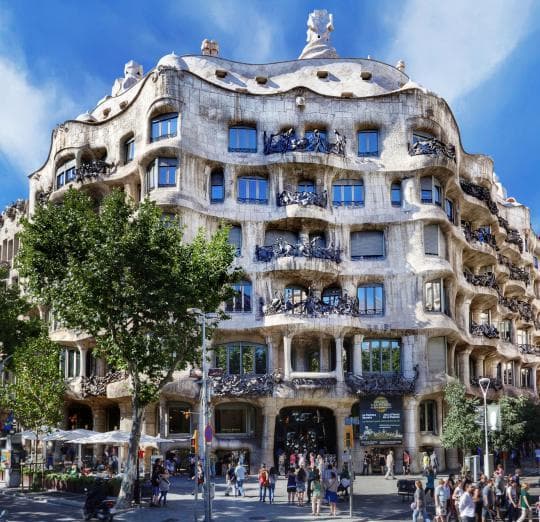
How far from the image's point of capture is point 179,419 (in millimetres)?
45625

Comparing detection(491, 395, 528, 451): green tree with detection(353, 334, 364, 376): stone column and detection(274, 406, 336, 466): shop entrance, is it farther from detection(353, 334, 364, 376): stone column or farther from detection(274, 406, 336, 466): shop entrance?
detection(274, 406, 336, 466): shop entrance

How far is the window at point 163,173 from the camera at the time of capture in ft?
152

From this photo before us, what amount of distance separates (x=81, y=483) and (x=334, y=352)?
1838 centimetres

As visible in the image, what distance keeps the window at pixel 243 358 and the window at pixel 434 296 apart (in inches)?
417

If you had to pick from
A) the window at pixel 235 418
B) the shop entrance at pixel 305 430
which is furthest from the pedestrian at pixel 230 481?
the shop entrance at pixel 305 430

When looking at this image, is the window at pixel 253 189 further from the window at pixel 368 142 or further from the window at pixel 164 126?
the window at pixel 368 142

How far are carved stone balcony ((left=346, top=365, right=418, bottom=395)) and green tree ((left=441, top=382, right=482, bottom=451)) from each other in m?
2.54

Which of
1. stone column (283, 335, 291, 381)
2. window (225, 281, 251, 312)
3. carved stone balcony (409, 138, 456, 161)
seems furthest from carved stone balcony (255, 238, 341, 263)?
carved stone balcony (409, 138, 456, 161)

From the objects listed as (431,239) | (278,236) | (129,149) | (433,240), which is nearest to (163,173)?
(129,149)

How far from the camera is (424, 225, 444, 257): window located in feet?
158

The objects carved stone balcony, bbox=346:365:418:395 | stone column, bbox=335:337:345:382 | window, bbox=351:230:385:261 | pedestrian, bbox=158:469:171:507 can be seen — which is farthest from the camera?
window, bbox=351:230:385:261

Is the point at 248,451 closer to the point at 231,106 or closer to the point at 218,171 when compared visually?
the point at 218,171

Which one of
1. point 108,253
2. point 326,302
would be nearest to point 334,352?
point 326,302

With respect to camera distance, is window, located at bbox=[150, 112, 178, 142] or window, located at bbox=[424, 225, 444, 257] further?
window, located at bbox=[424, 225, 444, 257]
